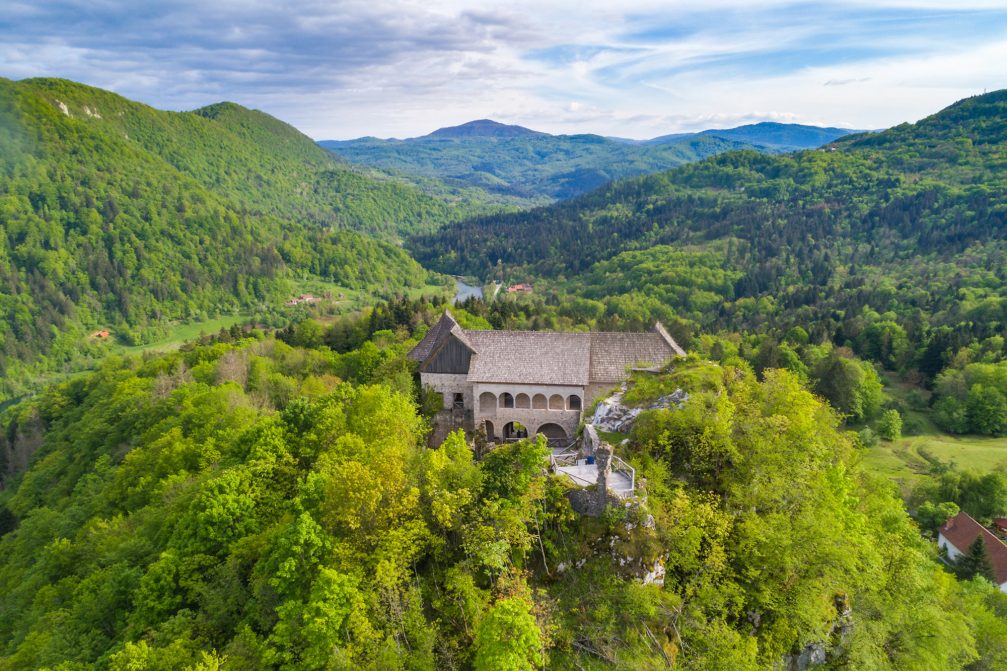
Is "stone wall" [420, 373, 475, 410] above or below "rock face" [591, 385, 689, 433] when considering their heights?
below

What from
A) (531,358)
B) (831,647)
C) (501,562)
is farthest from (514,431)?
(831,647)

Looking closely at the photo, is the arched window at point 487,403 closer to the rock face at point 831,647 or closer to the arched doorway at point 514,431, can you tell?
the arched doorway at point 514,431

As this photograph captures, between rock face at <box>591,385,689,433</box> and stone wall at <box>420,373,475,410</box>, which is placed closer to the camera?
rock face at <box>591,385,689,433</box>

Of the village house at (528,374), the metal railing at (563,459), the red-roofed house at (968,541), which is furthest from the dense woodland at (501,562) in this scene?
the red-roofed house at (968,541)

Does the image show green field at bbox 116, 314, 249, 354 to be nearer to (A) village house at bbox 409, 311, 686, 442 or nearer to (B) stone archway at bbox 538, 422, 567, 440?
(A) village house at bbox 409, 311, 686, 442

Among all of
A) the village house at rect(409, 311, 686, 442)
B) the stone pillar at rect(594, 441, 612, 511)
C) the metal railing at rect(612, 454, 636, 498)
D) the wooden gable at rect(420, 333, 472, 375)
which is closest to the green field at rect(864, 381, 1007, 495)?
the village house at rect(409, 311, 686, 442)

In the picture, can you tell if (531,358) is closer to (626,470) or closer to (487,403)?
(487,403)

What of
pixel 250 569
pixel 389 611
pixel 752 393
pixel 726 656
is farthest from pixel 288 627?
pixel 752 393
